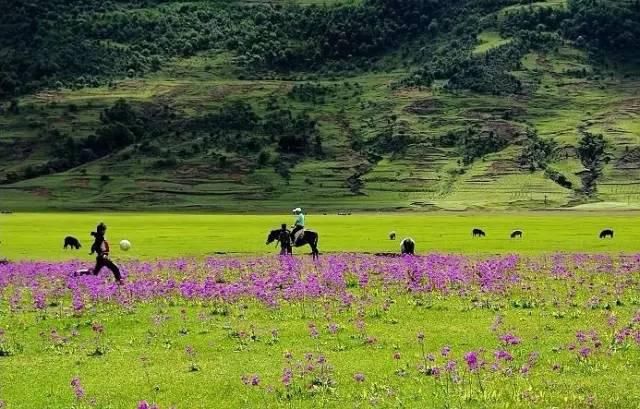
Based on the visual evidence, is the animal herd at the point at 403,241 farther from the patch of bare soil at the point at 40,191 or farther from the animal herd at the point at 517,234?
the patch of bare soil at the point at 40,191

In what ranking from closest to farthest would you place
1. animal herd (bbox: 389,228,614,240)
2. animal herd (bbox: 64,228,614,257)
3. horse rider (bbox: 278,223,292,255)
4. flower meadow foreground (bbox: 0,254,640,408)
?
flower meadow foreground (bbox: 0,254,640,408)
animal herd (bbox: 64,228,614,257)
horse rider (bbox: 278,223,292,255)
animal herd (bbox: 389,228,614,240)

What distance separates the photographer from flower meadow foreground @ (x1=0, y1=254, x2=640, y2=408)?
14914 mm

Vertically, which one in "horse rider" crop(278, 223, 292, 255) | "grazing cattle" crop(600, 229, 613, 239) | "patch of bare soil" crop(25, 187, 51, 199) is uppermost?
"patch of bare soil" crop(25, 187, 51, 199)

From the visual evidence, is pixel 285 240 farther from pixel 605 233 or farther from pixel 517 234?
pixel 605 233

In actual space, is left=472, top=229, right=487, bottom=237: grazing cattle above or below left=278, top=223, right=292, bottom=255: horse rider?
above

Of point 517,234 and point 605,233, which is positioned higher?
point 517,234

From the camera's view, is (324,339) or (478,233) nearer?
(324,339)

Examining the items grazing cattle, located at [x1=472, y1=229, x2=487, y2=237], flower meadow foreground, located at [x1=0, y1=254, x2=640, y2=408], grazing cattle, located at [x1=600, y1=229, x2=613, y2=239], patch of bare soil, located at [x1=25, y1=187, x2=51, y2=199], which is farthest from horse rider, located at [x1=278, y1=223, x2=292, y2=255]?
patch of bare soil, located at [x1=25, y1=187, x2=51, y2=199]

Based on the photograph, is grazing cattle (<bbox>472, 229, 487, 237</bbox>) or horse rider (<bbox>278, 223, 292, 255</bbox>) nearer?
horse rider (<bbox>278, 223, 292, 255</bbox>)

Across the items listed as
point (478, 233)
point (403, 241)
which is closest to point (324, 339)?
point (403, 241)

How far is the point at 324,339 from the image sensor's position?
2006 centimetres

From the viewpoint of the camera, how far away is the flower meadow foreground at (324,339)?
1491 cm

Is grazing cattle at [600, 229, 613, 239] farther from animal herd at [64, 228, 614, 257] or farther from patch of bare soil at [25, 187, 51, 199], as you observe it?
patch of bare soil at [25, 187, 51, 199]

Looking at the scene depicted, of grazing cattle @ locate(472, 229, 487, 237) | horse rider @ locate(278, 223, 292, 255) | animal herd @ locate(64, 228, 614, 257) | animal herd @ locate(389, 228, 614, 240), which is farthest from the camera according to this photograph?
grazing cattle @ locate(472, 229, 487, 237)
